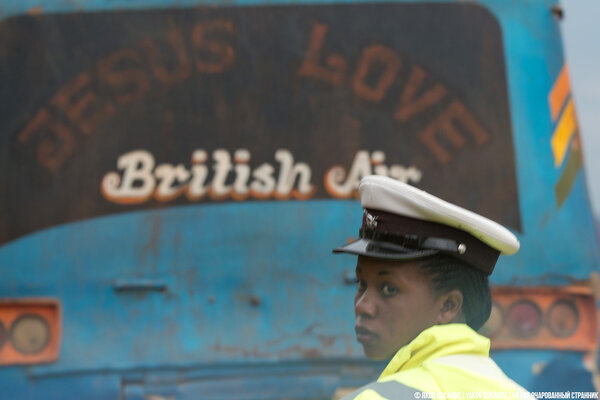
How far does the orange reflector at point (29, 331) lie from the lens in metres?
3.62

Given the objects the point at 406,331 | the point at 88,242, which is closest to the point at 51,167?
the point at 88,242

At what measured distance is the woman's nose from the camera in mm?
1604

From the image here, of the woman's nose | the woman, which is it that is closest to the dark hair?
the woman

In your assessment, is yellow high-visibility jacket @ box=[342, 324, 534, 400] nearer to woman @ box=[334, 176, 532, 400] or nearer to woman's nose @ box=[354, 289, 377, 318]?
woman @ box=[334, 176, 532, 400]

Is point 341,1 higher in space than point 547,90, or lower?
higher

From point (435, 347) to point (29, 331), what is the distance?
258 cm

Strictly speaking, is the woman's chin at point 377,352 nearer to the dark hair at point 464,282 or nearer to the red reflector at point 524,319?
the dark hair at point 464,282

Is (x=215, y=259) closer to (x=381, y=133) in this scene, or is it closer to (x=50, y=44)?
(x=381, y=133)

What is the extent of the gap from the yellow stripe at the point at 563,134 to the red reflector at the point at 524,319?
669 millimetres

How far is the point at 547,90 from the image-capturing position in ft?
13.3

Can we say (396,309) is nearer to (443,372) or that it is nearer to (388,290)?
(388,290)

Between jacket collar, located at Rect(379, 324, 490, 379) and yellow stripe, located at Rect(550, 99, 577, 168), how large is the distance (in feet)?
8.74

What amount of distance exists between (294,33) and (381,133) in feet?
1.93

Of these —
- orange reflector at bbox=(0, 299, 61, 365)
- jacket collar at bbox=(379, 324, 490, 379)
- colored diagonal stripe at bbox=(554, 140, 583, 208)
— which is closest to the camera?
jacket collar at bbox=(379, 324, 490, 379)
